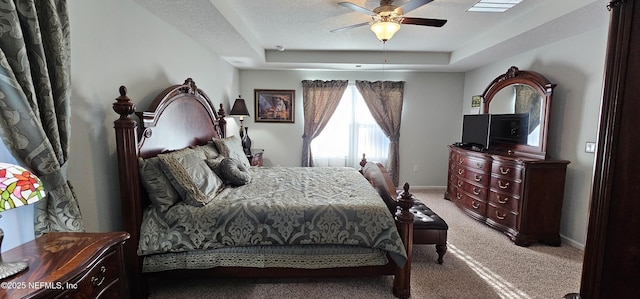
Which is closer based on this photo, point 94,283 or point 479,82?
point 94,283

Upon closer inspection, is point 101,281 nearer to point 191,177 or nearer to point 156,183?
point 156,183

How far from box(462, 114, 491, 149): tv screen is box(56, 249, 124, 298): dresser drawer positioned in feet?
14.2

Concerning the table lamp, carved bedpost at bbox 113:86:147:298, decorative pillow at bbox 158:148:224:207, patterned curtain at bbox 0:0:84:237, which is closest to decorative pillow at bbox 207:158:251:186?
decorative pillow at bbox 158:148:224:207

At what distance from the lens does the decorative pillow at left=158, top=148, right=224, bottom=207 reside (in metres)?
2.13

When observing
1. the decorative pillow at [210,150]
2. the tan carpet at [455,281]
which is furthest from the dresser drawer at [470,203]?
the decorative pillow at [210,150]

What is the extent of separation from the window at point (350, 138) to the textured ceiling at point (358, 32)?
732 mm

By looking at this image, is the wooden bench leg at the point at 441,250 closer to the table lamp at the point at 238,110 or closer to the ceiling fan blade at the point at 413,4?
the ceiling fan blade at the point at 413,4

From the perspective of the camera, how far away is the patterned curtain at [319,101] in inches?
204

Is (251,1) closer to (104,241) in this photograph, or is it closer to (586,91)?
(104,241)

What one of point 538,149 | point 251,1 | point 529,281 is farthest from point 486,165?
point 251,1

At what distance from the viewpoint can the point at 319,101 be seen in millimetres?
5211

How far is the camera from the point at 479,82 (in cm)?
477

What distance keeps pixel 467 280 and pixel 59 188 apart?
2.93 m

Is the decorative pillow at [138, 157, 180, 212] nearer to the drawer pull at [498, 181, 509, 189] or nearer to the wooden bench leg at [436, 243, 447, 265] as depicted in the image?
the wooden bench leg at [436, 243, 447, 265]
